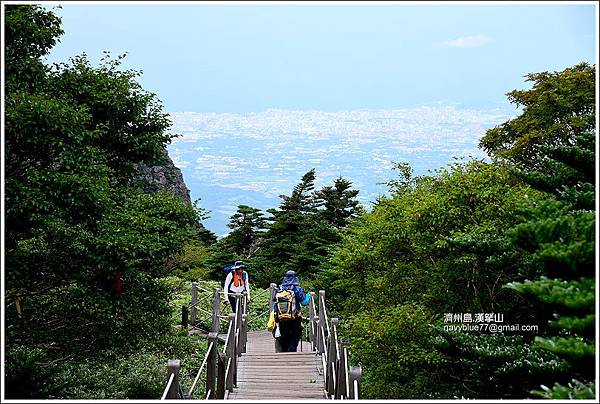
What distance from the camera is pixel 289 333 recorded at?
28.6ft

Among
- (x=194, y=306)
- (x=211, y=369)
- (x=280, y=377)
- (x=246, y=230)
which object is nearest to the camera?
(x=211, y=369)

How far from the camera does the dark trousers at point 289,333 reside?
27.9 ft

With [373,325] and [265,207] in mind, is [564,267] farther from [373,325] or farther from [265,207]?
[265,207]

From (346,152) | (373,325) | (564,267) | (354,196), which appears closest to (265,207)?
(354,196)

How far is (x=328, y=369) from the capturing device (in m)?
7.08

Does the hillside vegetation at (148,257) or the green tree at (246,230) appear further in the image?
Result: the green tree at (246,230)

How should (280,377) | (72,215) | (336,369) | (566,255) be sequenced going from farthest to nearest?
(280,377) < (72,215) < (336,369) < (566,255)

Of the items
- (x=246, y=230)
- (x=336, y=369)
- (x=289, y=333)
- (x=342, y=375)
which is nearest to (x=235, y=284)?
(x=289, y=333)

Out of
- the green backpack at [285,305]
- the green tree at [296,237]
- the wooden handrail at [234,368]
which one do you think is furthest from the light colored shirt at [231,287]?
the green tree at [296,237]

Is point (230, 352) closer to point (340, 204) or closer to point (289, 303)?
point (289, 303)

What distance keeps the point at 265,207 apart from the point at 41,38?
12.8 meters

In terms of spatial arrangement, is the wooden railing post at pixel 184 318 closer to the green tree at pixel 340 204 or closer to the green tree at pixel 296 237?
the green tree at pixel 296 237

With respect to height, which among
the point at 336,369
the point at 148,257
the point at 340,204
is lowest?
the point at 336,369

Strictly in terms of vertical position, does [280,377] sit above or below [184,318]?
below
